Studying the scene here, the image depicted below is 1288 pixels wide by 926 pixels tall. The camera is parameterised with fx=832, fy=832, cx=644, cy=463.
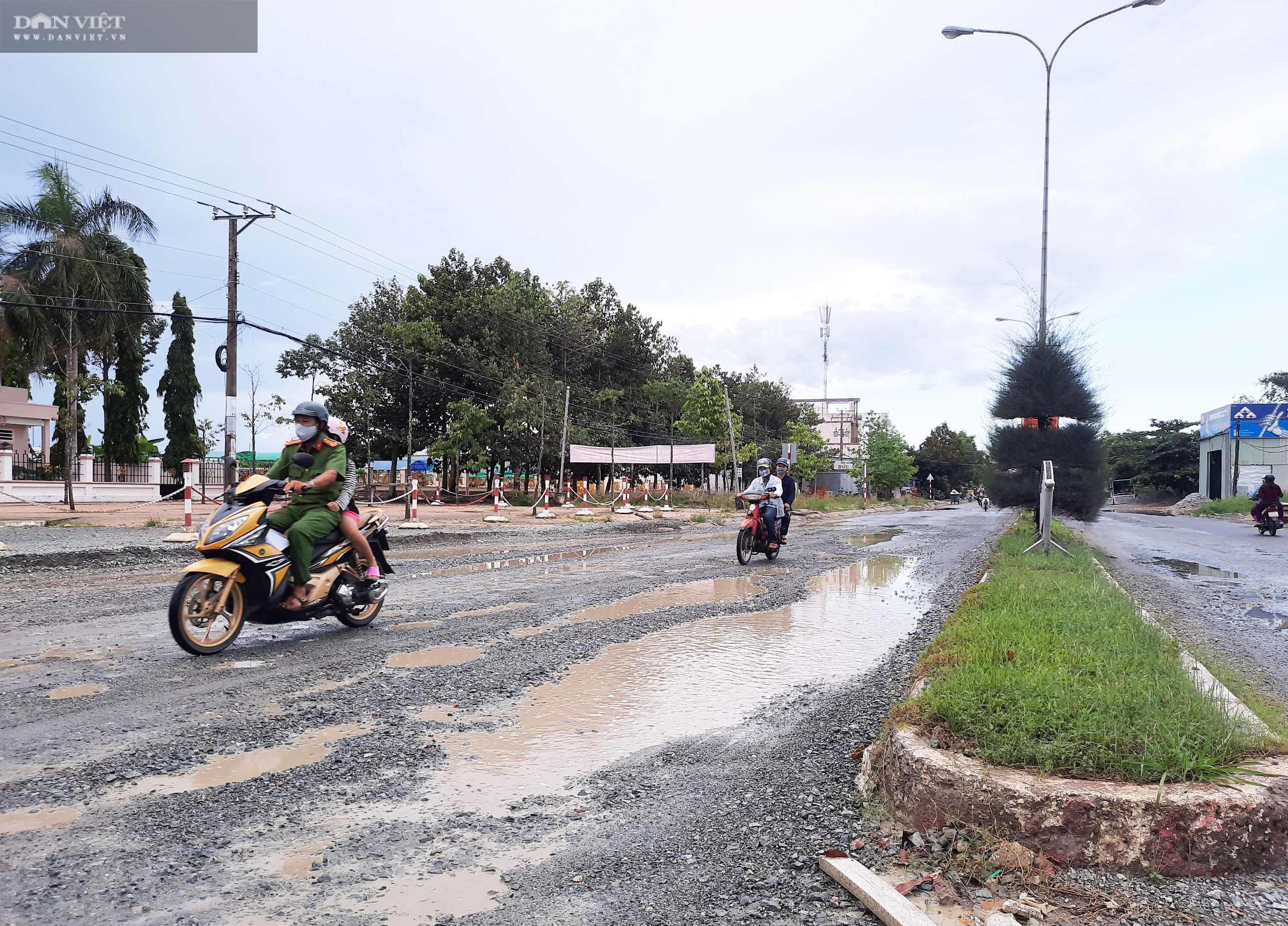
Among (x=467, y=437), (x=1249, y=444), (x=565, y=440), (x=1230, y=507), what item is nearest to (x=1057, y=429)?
(x=565, y=440)

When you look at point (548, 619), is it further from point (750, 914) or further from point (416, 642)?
point (750, 914)

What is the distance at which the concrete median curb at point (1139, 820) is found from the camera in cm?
271

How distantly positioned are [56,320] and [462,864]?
33.2 meters

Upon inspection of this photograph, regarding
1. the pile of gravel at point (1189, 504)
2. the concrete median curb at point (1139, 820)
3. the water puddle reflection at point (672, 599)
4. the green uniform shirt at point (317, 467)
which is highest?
the green uniform shirt at point (317, 467)

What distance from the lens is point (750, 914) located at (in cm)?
247

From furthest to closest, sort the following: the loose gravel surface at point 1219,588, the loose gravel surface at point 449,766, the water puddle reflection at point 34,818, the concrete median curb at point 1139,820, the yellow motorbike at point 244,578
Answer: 1. the loose gravel surface at point 1219,588
2. the yellow motorbike at point 244,578
3. the water puddle reflection at point 34,818
4. the concrete median curb at point 1139,820
5. the loose gravel surface at point 449,766

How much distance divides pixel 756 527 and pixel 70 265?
1073 inches

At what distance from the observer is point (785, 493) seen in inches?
529

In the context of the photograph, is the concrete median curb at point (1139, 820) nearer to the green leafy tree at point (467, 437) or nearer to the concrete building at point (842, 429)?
the green leafy tree at point (467, 437)

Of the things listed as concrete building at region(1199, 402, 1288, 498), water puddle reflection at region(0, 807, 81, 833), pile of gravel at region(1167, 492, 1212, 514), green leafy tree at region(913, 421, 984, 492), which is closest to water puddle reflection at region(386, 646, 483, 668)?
water puddle reflection at region(0, 807, 81, 833)

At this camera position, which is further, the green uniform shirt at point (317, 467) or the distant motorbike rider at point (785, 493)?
the distant motorbike rider at point (785, 493)

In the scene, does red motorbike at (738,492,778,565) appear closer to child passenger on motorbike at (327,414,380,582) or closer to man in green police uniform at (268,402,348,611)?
child passenger on motorbike at (327,414,380,582)

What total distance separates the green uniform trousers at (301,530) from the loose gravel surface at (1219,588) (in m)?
6.50

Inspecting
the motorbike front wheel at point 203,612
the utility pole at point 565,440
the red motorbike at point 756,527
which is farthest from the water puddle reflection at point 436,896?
the utility pole at point 565,440
